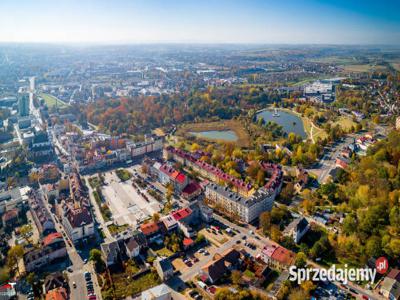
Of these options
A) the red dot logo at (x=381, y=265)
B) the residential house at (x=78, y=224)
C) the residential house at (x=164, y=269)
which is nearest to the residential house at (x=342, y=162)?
the red dot logo at (x=381, y=265)

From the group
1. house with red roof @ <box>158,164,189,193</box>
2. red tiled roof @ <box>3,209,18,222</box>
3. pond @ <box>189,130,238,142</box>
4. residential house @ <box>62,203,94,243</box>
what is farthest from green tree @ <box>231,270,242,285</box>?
pond @ <box>189,130,238,142</box>

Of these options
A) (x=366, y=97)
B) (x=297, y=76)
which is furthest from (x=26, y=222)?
(x=297, y=76)

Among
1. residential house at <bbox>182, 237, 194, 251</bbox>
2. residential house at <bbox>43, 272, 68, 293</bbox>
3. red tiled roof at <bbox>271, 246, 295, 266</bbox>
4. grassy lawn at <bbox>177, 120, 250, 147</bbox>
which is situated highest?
grassy lawn at <bbox>177, 120, 250, 147</bbox>

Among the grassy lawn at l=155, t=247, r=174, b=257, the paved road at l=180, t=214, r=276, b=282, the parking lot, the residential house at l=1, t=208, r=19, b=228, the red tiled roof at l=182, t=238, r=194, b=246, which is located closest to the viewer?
the paved road at l=180, t=214, r=276, b=282

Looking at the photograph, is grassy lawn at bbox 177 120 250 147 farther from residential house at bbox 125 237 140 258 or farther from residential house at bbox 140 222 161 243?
residential house at bbox 125 237 140 258

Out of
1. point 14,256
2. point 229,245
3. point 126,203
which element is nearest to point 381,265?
point 229,245

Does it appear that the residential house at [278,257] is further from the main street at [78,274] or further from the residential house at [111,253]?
the main street at [78,274]
